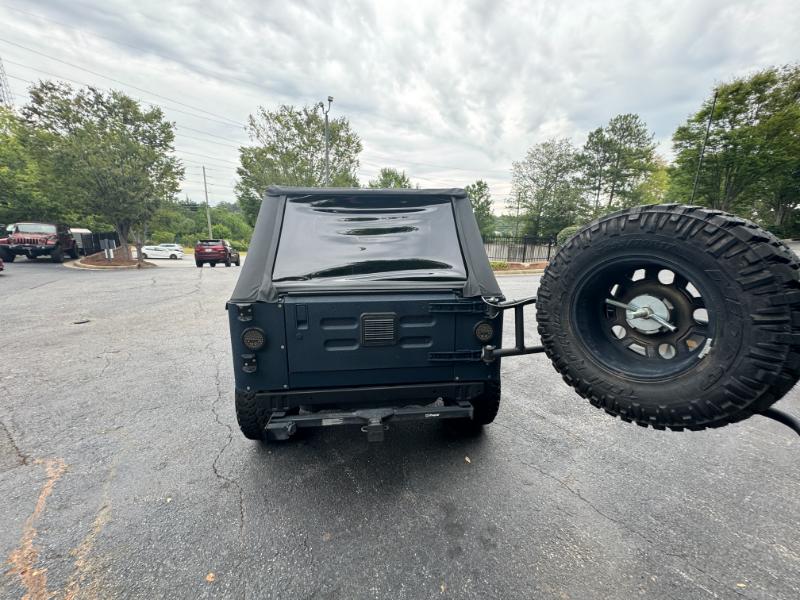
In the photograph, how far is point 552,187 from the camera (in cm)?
2930

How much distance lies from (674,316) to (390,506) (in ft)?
6.15

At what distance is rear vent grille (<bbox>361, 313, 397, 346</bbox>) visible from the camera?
82.3 inches

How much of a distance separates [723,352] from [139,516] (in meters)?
3.10

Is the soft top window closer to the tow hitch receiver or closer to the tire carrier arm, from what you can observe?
the tire carrier arm

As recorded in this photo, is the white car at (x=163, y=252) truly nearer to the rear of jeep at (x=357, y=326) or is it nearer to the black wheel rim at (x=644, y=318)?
the rear of jeep at (x=357, y=326)

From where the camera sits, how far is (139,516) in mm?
1970

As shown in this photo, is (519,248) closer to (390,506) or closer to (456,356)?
(456,356)

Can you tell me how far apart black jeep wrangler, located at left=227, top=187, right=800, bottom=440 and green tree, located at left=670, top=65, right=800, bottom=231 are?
2813 cm

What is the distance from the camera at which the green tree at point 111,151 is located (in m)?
15.7

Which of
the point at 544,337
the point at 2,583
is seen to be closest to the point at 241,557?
the point at 2,583

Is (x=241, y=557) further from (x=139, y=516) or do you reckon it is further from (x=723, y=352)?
(x=723, y=352)

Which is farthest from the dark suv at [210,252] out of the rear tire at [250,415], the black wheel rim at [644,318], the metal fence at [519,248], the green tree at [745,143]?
the green tree at [745,143]

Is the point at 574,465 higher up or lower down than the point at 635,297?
lower down

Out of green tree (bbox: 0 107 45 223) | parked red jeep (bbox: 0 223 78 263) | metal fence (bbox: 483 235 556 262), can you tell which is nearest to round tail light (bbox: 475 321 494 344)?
metal fence (bbox: 483 235 556 262)
